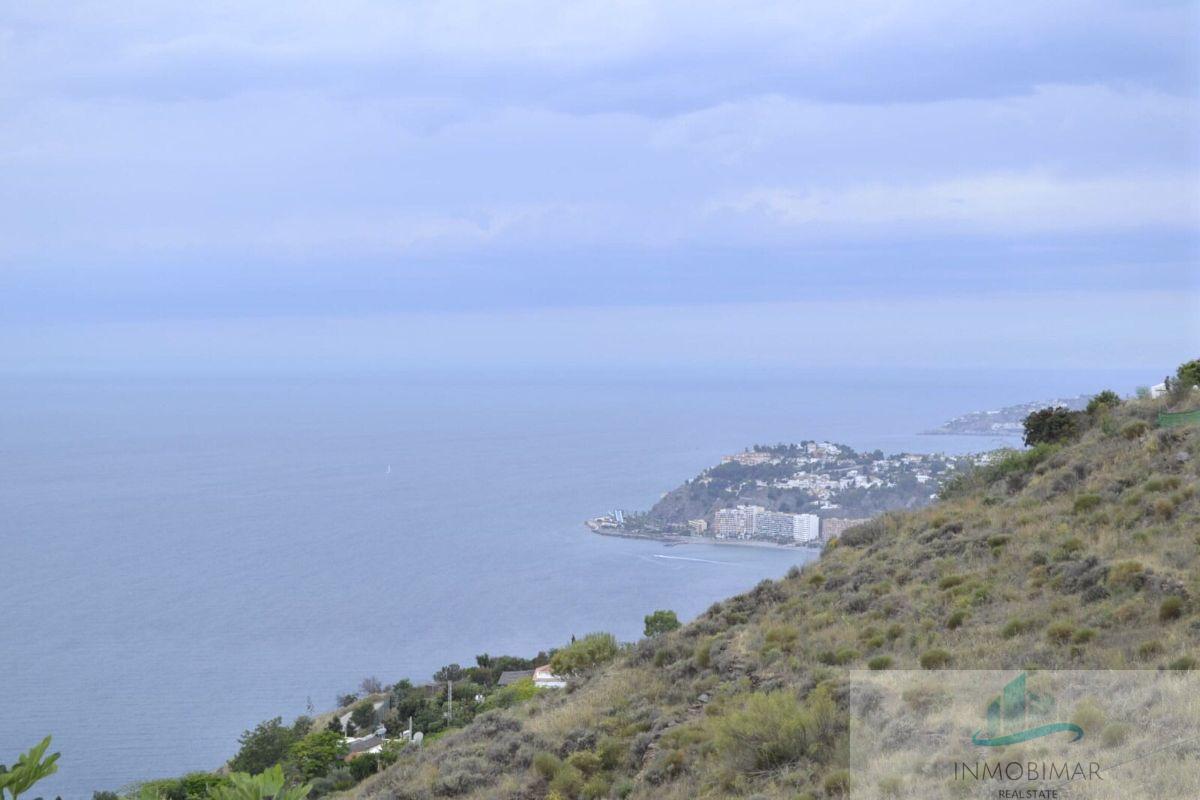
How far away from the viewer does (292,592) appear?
215ft

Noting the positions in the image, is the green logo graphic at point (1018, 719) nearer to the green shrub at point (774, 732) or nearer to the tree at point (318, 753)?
the green shrub at point (774, 732)

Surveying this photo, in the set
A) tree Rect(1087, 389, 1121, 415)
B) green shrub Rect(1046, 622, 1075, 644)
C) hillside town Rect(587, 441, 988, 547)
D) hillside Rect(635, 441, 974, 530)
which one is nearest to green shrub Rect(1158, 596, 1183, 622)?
green shrub Rect(1046, 622, 1075, 644)

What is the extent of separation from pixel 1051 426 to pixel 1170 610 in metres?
10.7

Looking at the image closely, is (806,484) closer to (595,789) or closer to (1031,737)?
(595,789)

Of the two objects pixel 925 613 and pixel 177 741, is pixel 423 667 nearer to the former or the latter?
pixel 177 741

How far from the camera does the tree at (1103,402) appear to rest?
19.5 metres

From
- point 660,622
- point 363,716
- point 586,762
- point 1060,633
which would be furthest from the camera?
point 363,716

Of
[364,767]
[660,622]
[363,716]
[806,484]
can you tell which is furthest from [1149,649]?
[806,484]

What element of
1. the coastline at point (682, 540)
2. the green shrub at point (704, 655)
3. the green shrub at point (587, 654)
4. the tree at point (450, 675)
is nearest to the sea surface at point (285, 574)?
the coastline at point (682, 540)

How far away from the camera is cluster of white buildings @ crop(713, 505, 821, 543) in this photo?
64125 millimetres

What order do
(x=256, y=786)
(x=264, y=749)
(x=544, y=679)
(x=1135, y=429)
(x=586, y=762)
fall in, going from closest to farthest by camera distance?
(x=256, y=786), (x=586, y=762), (x=1135, y=429), (x=264, y=749), (x=544, y=679)

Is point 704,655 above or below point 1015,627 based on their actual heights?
below

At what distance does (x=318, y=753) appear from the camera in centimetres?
2155

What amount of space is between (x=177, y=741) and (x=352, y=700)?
7920 mm
